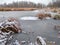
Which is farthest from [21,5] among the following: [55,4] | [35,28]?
[55,4]

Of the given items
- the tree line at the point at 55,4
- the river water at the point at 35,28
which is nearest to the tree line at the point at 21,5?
the river water at the point at 35,28

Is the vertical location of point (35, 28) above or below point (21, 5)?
below

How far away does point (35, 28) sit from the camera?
3.93 m

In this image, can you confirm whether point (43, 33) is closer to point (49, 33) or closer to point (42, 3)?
point (49, 33)

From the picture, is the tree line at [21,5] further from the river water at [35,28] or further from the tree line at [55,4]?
the tree line at [55,4]

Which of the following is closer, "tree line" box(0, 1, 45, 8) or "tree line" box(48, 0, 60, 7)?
"tree line" box(0, 1, 45, 8)

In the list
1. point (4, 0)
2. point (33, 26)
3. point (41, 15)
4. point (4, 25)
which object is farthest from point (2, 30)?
point (41, 15)

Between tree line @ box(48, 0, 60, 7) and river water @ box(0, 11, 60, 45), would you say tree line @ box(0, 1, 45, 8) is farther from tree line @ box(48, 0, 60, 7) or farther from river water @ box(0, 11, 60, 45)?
tree line @ box(48, 0, 60, 7)

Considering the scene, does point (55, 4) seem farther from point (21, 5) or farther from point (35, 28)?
point (21, 5)

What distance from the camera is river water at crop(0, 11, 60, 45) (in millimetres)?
3211

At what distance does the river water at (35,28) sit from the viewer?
321 centimetres

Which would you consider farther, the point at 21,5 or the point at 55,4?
the point at 55,4

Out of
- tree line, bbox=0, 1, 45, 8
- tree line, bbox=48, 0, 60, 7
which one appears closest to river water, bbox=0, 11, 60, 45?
tree line, bbox=0, 1, 45, 8

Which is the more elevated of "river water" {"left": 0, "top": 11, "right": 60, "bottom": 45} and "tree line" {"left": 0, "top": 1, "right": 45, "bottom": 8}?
"tree line" {"left": 0, "top": 1, "right": 45, "bottom": 8}
